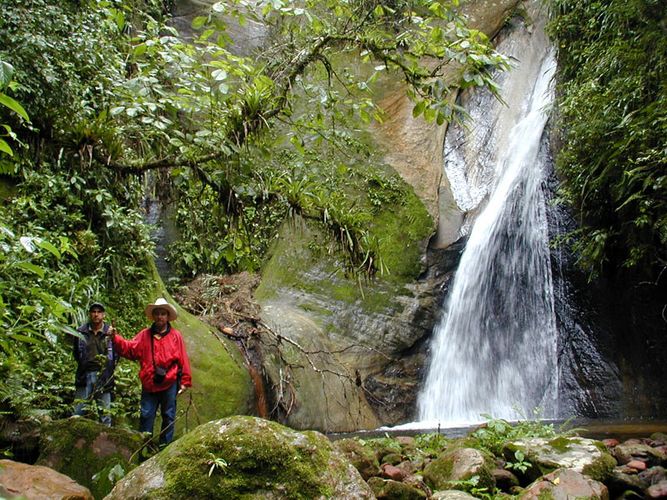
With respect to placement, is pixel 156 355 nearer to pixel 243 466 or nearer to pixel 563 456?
pixel 243 466

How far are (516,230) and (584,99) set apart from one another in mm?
2637

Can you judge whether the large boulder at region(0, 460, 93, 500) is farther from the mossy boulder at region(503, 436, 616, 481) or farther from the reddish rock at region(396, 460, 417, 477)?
the mossy boulder at region(503, 436, 616, 481)

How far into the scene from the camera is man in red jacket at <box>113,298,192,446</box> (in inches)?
193

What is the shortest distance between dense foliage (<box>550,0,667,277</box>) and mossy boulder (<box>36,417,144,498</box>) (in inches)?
252

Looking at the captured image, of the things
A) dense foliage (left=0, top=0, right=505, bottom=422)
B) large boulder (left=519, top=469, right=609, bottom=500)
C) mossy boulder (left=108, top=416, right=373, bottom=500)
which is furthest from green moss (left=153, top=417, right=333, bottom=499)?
large boulder (left=519, top=469, right=609, bottom=500)

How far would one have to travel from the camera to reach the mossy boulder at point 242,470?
102 inches

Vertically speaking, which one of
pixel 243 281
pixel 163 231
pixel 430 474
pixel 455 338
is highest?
pixel 163 231

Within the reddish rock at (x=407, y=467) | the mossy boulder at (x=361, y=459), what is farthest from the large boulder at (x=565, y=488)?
the mossy boulder at (x=361, y=459)

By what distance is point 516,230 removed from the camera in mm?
10508

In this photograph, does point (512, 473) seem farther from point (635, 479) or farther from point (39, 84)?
point (39, 84)

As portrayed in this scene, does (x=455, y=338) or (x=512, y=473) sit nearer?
(x=512, y=473)

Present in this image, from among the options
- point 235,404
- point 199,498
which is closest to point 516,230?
point 235,404

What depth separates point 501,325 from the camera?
1008cm

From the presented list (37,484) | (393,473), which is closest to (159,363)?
(37,484)
